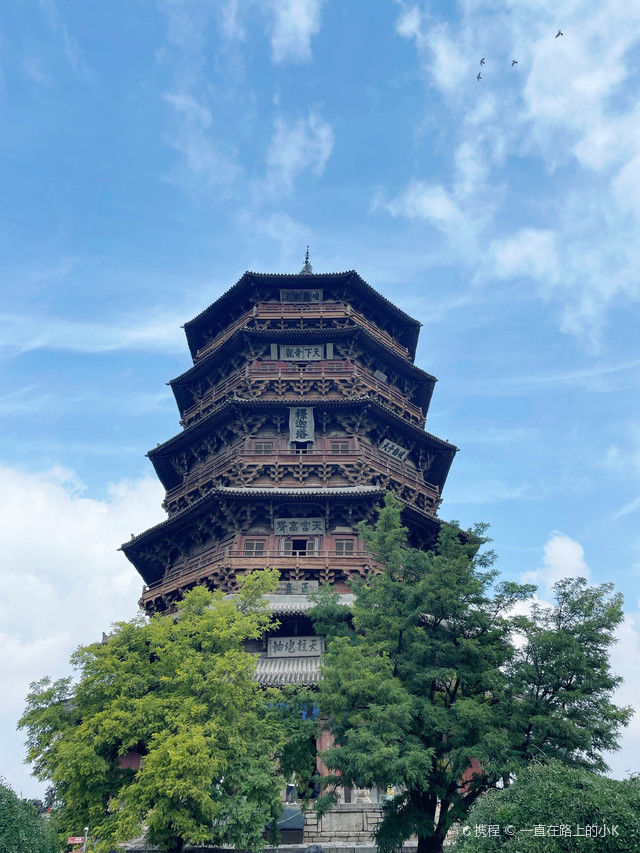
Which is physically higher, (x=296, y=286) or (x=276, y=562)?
(x=296, y=286)

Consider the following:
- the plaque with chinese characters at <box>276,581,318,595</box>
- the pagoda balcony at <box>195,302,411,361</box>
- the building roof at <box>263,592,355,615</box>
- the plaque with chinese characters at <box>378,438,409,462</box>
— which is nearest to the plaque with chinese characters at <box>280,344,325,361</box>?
the pagoda balcony at <box>195,302,411,361</box>

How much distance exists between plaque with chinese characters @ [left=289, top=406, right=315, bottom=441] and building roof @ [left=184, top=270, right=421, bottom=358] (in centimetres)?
596

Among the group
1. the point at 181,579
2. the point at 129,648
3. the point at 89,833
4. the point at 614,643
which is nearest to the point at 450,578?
the point at 614,643

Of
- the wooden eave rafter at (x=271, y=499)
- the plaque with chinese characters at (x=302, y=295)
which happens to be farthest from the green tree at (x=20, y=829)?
the plaque with chinese characters at (x=302, y=295)

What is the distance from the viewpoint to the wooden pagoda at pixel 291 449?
19.4 meters

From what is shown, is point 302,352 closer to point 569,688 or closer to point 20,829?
point 569,688

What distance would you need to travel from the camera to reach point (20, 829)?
9.31 metres

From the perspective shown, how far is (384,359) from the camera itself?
25703mm

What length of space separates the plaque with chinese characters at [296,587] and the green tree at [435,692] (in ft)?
13.7

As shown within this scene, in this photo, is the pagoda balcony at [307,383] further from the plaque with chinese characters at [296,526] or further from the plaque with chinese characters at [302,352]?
the plaque with chinese characters at [296,526]

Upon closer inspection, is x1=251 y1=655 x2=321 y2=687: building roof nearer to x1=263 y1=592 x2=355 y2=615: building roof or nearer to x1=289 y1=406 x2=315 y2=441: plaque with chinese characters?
x1=263 y1=592 x2=355 y2=615: building roof

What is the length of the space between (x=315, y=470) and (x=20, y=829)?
13707mm

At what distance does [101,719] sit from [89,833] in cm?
197

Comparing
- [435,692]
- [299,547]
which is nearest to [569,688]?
[435,692]
